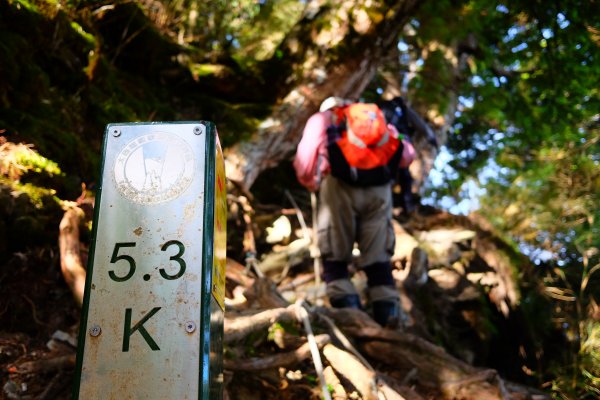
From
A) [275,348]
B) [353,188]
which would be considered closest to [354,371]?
[275,348]

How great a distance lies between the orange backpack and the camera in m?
4.04

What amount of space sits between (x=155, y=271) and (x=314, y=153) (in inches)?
110

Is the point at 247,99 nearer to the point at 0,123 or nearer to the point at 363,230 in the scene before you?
the point at 363,230

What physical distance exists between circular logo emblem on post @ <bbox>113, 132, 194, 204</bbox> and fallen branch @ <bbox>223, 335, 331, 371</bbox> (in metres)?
1.22

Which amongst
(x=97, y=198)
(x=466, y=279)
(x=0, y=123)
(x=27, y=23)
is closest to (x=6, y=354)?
(x=97, y=198)

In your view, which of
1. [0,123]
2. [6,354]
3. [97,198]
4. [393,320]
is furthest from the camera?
[393,320]

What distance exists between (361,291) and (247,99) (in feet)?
9.51

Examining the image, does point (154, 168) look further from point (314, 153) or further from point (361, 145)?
point (361, 145)

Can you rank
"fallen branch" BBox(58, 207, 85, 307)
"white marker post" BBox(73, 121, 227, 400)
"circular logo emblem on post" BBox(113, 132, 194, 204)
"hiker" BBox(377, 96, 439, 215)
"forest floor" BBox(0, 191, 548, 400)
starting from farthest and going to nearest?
1. "hiker" BBox(377, 96, 439, 215)
2. "fallen branch" BBox(58, 207, 85, 307)
3. "forest floor" BBox(0, 191, 548, 400)
4. "circular logo emblem on post" BBox(113, 132, 194, 204)
5. "white marker post" BBox(73, 121, 227, 400)

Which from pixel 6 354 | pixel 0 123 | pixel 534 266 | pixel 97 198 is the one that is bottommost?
pixel 6 354

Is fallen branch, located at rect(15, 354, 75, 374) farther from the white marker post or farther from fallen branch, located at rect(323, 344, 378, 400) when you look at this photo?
fallen branch, located at rect(323, 344, 378, 400)

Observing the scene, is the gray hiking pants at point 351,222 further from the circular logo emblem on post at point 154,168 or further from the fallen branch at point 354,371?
the circular logo emblem on post at point 154,168

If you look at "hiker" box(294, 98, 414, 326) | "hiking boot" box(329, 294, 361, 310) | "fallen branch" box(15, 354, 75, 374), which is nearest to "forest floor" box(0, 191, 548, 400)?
"fallen branch" box(15, 354, 75, 374)

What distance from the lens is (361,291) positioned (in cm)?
527
